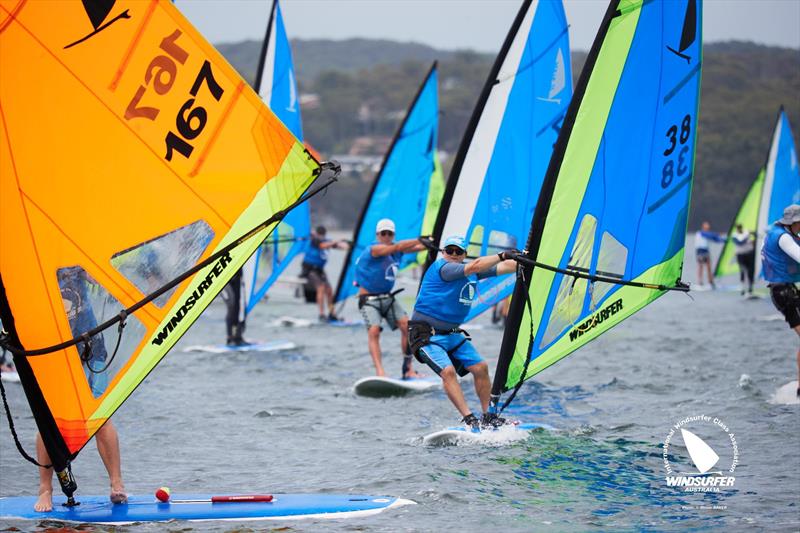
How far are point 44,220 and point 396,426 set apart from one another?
501cm

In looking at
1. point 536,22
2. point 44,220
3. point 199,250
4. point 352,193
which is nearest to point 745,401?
point 536,22

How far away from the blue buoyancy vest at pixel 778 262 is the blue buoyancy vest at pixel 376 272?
431 centimetres

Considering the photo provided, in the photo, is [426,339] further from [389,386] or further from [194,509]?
[389,386]

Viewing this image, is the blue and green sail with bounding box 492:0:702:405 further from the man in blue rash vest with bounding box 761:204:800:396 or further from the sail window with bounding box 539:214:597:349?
the man in blue rash vest with bounding box 761:204:800:396

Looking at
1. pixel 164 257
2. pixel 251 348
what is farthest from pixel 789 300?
pixel 251 348

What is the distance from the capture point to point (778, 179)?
1161 inches

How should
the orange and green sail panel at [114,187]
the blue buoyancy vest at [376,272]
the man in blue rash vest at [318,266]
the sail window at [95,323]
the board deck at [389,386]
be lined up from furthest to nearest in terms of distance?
the man in blue rash vest at [318,266], the blue buoyancy vest at [376,272], the board deck at [389,386], the sail window at [95,323], the orange and green sail panel at [114,187]

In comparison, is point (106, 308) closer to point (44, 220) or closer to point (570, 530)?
point (44, 220)

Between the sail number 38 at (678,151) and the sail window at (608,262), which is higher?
the sail number 38 at (678,151)

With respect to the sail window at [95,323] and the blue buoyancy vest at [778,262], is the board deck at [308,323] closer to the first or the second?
the blue buoyancy vest at [778,262]

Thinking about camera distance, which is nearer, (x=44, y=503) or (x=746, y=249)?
(x=44, y=503)

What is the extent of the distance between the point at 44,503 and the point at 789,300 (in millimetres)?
7123

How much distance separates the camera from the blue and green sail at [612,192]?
9070mm

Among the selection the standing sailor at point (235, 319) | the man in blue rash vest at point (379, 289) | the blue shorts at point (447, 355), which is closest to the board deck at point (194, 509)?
the blue shorts at point (447, 355)
